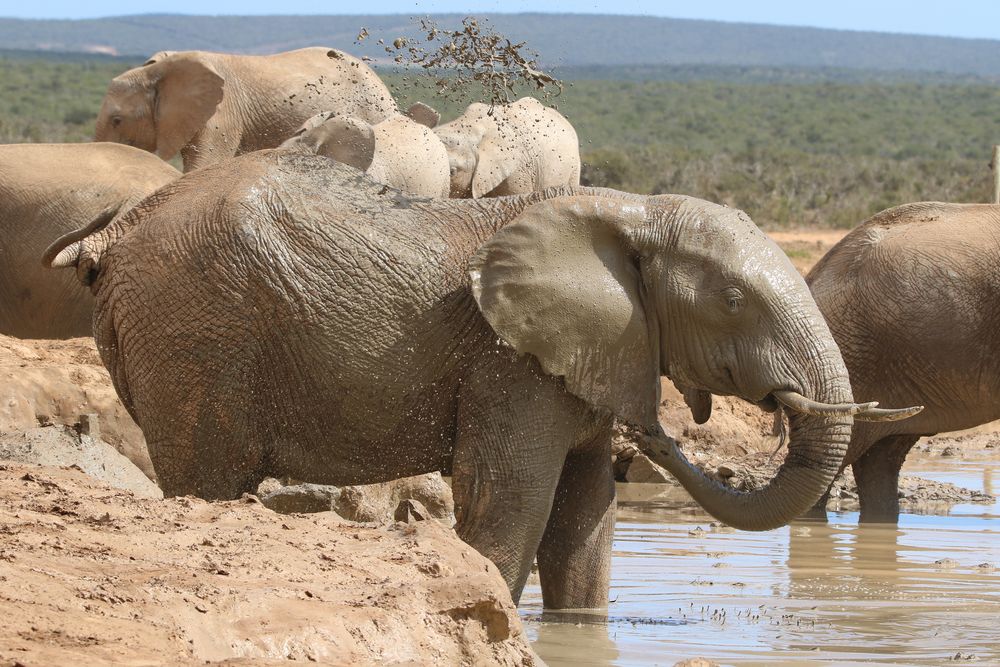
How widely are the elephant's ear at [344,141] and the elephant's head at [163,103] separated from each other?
4.83 meters

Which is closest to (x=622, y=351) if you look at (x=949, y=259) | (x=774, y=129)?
(x=949, y=259)

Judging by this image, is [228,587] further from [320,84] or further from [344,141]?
[320,84]

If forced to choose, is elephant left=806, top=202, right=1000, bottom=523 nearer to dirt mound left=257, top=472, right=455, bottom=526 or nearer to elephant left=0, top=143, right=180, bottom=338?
dirt mound left=257, top=472, right=455, bottom=526

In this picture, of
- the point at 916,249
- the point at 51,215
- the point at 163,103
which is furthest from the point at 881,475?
the point at 163,103

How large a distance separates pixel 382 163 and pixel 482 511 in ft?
19.5

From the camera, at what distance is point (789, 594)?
7.89m

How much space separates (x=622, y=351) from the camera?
6.30m

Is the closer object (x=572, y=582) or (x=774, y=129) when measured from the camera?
(x=572, y=582)

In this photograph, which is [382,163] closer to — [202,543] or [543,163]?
[543,163]

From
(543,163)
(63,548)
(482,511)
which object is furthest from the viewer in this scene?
(543,163)

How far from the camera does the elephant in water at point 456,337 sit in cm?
621

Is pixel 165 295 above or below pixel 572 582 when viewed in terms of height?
above

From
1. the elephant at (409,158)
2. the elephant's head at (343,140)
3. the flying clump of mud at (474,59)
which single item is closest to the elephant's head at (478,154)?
the elephant at (409,158)

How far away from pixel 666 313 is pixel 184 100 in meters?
8.06
